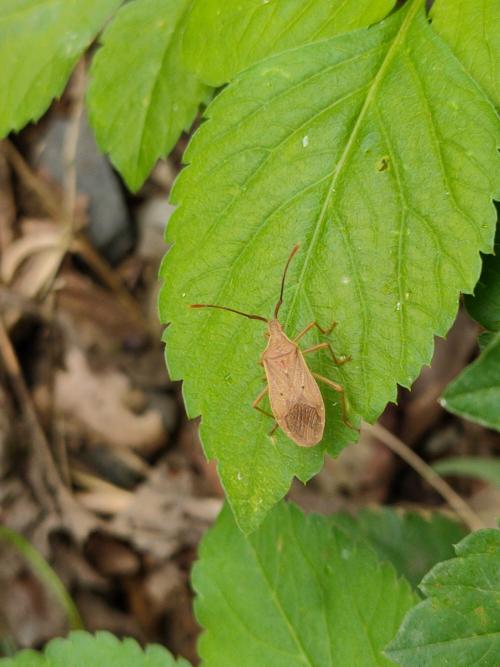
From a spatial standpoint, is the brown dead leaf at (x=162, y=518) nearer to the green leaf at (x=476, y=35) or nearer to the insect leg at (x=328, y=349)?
the insect leg at (x=328, y=349)

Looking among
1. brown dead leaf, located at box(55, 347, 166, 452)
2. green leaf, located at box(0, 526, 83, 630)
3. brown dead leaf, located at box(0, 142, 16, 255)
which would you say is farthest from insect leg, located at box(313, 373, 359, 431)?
brown dead leaf, located at box(0, 142, 16, 255)

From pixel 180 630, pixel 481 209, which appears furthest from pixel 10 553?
pixel 481 209

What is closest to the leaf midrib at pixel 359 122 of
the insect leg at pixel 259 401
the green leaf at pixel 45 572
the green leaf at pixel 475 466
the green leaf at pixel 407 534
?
the insect leg at pixel 259 401

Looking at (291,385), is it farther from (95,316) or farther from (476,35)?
(95,316)

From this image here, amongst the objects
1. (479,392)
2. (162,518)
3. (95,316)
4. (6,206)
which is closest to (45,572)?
(162,518)

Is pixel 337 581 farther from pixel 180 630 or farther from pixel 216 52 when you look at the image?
pixel 180 630

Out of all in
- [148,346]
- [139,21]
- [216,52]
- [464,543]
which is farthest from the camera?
[148,346]

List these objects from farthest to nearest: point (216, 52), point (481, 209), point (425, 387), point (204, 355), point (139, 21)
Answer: point (425, 387)
point (139, 21)
point (216, 52)
point (204, 355)
point (481, 209)
